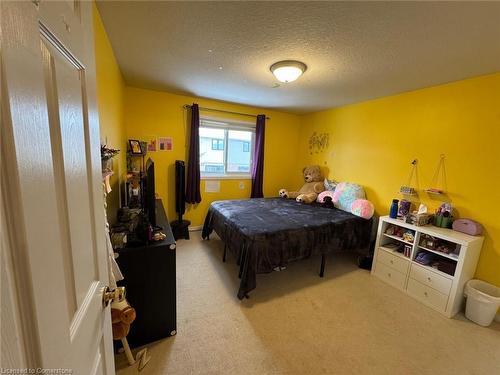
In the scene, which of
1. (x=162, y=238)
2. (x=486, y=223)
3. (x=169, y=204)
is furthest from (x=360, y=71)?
(x=169, y=204)

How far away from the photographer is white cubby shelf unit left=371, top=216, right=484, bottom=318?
78.9 inches

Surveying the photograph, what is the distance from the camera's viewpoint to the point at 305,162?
14.5 feet

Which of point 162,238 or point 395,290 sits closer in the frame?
point 162,238

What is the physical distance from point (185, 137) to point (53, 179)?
332cm

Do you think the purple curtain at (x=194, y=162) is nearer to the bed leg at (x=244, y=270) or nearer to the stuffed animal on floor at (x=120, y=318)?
the bed leg at (x=244, y=270)

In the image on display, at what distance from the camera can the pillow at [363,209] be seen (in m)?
2.86

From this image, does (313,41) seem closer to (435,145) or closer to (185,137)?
(435,145)

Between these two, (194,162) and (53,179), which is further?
(194,162)

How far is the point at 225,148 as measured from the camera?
399cm

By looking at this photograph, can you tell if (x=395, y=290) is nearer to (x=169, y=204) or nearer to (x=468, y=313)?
(x=468, y=313)

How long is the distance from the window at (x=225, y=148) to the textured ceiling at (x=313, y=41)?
1.22m

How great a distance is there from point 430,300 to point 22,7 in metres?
3.21

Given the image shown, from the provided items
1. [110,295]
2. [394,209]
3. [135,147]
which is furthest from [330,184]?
[110,295]

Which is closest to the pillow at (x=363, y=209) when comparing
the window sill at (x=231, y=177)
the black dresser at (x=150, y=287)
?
the window sill at (x=231, y=177)
